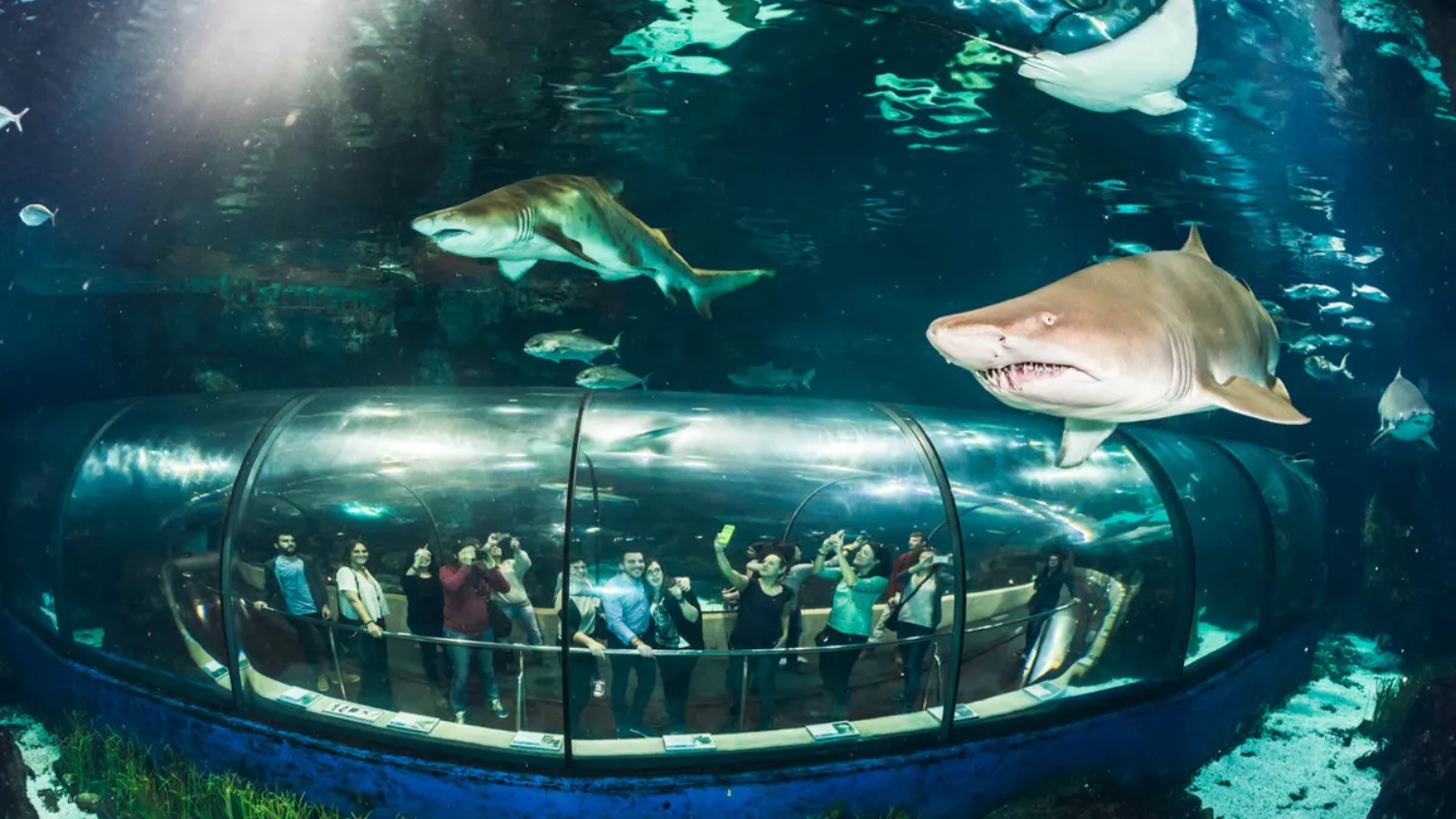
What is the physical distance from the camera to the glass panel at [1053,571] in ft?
24.5

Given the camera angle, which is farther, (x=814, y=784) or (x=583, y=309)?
(x=583, y=309)

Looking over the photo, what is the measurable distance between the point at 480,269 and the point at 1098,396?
54.5 feet

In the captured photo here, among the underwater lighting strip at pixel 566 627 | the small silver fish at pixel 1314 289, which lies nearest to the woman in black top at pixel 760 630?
the underwater lighting strip at pixel 566 627

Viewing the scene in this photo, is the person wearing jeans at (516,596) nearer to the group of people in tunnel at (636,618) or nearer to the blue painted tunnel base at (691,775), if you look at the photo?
the group of people in tunnel at (636,618)

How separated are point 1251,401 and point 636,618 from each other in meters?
5.29

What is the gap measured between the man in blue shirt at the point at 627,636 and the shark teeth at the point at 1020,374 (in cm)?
464

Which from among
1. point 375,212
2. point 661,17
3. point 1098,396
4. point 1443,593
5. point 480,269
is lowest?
point 1443,593

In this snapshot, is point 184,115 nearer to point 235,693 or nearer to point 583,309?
point 235,693

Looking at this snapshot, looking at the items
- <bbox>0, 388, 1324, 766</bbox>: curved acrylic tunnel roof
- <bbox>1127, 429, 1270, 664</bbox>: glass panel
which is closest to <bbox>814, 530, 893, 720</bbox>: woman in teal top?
<bbox>0, 388, 1324, 766</bbox>: curved acrylic tunnel roof

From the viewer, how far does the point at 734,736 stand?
703 centimetres

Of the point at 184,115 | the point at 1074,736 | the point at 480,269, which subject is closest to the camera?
the point at 1074,736

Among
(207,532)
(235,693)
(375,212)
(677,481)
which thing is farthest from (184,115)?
(677,481)

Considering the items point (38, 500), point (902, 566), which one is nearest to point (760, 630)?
point (902, 566)

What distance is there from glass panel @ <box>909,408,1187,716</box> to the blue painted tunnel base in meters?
0.52
